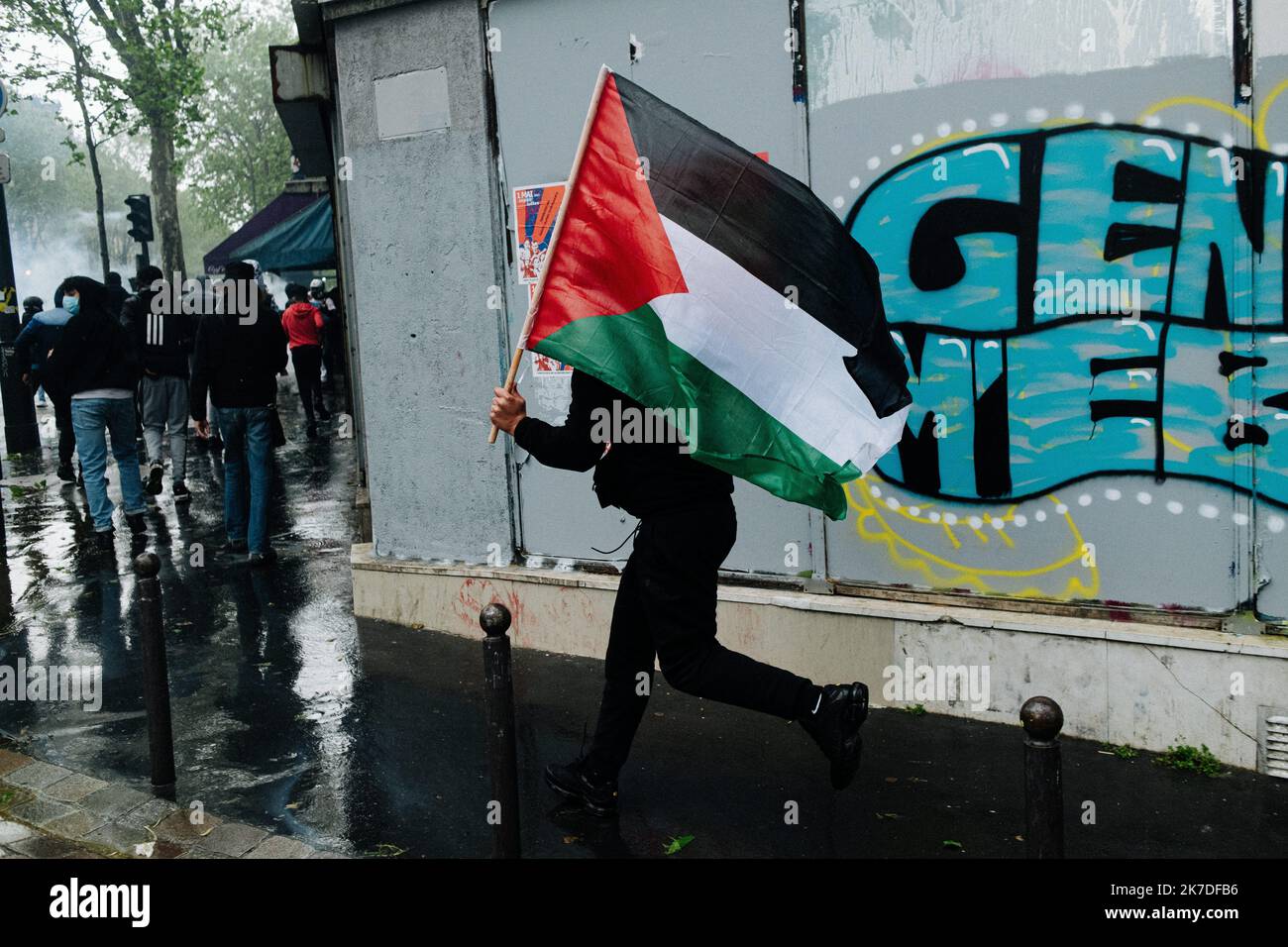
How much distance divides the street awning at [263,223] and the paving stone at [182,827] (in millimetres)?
16488

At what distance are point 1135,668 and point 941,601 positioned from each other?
913 mm

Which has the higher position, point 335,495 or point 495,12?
point 495,12

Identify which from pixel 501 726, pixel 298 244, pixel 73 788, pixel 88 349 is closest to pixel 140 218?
pixel 298 244

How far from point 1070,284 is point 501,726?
124 inches

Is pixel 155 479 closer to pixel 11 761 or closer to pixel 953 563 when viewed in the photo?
pixel 11 761

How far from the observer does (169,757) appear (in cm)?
507

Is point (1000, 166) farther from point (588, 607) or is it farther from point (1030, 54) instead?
point (588, 607)

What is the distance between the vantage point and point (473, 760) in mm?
5289

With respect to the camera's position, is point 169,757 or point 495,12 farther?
point 495,12

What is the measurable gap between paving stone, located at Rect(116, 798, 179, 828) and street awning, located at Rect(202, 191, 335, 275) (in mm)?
16308

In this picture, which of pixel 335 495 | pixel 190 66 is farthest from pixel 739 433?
pixel 190 66

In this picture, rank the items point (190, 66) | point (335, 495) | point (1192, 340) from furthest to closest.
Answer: point (190, 66) → point (335, 495) → point (1192, 340)

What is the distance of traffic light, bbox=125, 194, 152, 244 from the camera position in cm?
2214

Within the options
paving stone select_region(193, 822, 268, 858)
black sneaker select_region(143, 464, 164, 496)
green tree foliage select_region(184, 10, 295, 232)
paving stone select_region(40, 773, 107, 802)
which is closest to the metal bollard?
paving stone select_region(193, 822, 268, 858)
